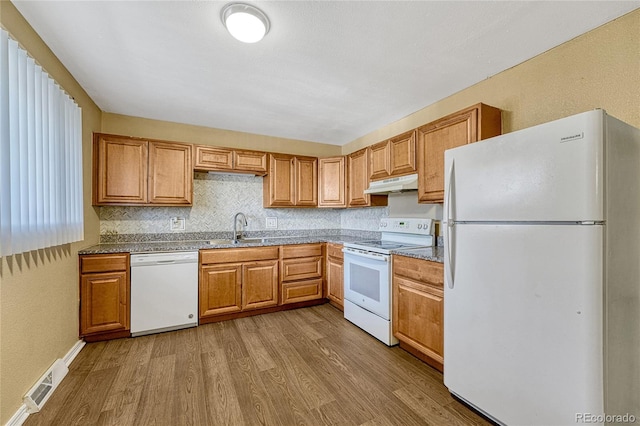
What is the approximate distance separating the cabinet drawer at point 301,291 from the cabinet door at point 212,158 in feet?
5.44

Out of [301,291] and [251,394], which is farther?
[301,291]

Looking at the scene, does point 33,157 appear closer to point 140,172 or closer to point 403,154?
point 140,172

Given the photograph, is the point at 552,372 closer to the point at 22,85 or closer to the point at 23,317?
the point at 23,317

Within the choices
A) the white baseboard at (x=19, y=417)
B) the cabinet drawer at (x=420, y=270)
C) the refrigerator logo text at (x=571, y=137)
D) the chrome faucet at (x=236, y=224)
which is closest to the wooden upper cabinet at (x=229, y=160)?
the chrome faucet at (x=236, y=224)

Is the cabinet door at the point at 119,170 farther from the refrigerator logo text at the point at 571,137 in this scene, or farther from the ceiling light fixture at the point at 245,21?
the refrigerator logo text at the point at 571,137

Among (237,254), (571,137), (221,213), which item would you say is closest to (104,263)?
(237,254)

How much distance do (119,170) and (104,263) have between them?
99cm

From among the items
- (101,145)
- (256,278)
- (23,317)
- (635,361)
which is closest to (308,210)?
(256,278)

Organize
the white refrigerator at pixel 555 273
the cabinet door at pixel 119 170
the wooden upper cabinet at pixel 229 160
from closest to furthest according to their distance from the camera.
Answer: the white refrigerator at pixel 555 273 → the cabinet door at pixel 119 170 → the wooden upper cabinet at pixel 229 160

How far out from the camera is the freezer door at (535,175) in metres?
1.17

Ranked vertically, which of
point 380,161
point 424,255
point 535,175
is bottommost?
point 424,255

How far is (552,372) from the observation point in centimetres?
127

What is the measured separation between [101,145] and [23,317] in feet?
6.08

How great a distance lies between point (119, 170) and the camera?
292 centimetres
